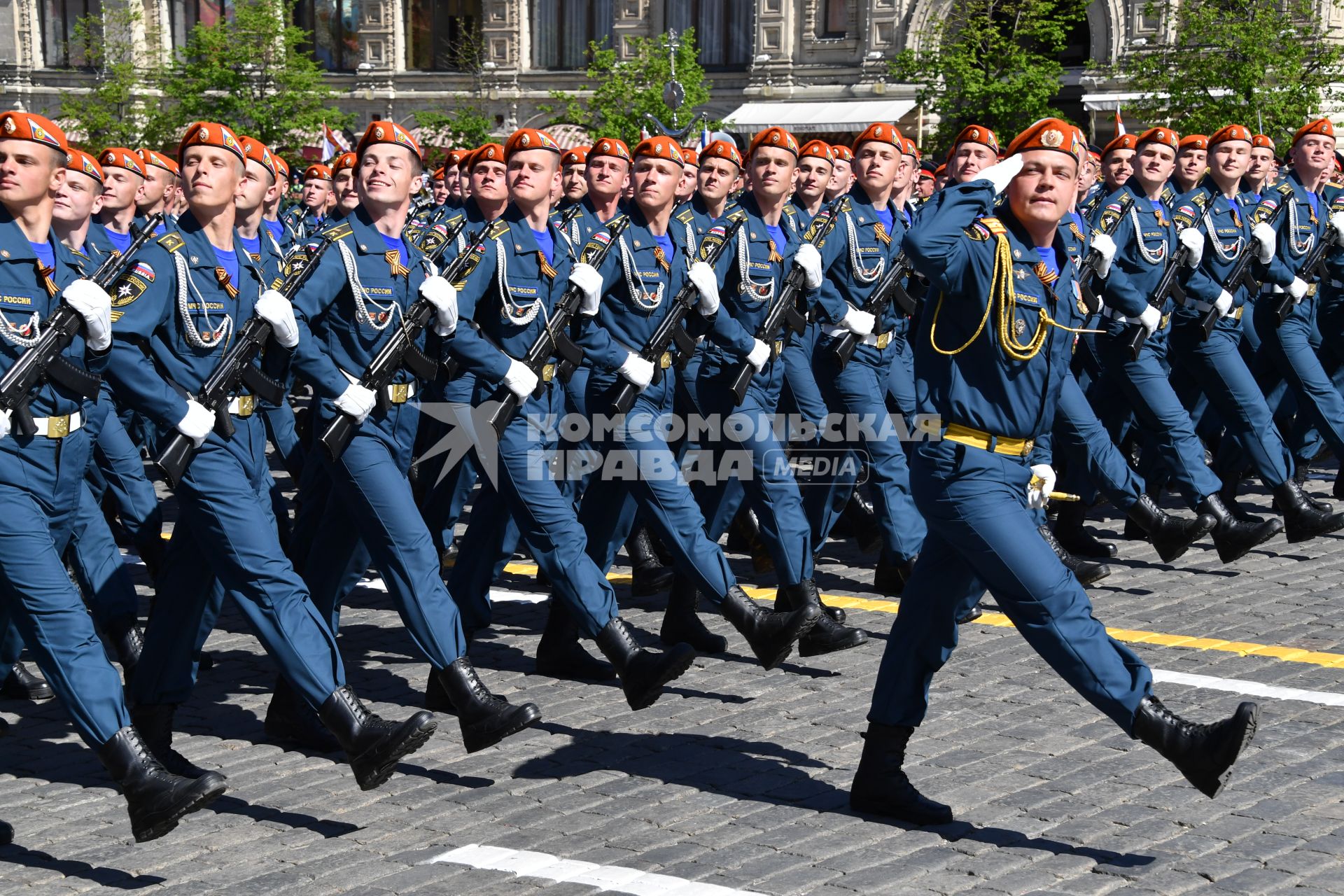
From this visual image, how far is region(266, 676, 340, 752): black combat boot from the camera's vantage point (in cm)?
610

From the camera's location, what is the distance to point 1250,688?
264 inches

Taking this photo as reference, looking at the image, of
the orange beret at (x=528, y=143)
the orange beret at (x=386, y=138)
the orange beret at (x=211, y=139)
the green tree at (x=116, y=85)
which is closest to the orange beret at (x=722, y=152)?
the orange beret at (x=528, y=143)

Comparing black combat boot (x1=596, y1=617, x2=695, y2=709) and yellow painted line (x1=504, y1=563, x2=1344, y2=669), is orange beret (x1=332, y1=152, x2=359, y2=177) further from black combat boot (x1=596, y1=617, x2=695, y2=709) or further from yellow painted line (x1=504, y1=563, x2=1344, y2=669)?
black combat boot (x1=596, y1=617, x2=695, y2=709)

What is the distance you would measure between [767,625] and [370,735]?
1874 millimetres

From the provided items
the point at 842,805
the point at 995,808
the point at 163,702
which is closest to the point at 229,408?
the point at 163,702

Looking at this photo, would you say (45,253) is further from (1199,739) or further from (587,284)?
Answer: (1199,739)

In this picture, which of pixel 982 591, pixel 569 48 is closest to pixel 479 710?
pixel 982 591

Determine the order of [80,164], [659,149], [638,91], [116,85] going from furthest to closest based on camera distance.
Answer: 1. [116,85]
2. [638,91]
3. [659,149]
4. [80,164]

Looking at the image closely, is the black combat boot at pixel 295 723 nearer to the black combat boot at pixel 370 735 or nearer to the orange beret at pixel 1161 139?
the black combat boot at pixel 370 735

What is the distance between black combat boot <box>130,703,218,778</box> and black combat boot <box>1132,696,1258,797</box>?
2.94 meters

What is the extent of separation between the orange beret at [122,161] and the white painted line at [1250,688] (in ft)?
19.6

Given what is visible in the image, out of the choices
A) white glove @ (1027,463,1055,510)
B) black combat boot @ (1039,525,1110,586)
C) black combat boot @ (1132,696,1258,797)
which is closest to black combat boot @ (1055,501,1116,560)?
black combat boot @ (1039,525,1110,586)

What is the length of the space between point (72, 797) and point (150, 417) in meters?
1.21

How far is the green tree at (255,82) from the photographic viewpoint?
1249 inches
